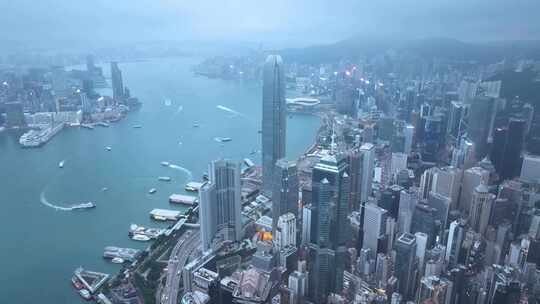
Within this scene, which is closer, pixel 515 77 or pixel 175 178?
pixel 515 77

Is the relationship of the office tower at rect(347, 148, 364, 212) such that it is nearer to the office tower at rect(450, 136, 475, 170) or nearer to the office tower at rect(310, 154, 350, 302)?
the office tower at rect(310, 154, 350, 302)

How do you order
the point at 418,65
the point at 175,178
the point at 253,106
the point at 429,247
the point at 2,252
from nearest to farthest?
the point at 429,247
the point at 2,252
the point at 175,178
the point at 418,65
the point at 253,106

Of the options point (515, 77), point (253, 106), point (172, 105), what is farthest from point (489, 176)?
point (172, 105)

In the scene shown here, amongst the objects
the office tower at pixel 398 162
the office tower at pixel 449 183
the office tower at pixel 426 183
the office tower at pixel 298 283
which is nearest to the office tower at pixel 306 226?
the office tower at pixel 298 283

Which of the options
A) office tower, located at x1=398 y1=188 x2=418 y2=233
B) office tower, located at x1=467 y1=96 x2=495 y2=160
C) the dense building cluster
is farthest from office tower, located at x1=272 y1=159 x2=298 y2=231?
office tower, located at x1=467 y1=96 x2=495 y2=160

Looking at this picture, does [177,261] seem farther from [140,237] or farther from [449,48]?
[449,48]

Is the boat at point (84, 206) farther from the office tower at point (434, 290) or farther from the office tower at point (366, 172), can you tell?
the office tower at point (434, 290)

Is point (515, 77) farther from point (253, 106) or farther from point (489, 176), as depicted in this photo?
point (253, 106)
